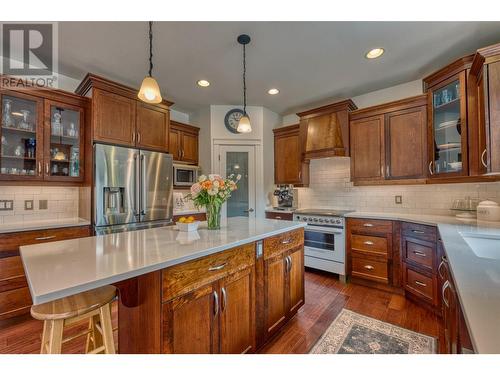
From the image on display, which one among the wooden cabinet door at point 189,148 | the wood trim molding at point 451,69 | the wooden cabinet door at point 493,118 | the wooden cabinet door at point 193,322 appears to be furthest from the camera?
the wooden cabinet door at point 189,148

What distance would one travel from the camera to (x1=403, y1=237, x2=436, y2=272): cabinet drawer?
230 centimetres

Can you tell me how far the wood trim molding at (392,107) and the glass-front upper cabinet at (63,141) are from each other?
362cm

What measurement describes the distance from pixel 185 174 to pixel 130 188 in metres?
1.11

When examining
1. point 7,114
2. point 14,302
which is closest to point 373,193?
point 14,302

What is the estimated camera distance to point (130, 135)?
285 cm

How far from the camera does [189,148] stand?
155 inches

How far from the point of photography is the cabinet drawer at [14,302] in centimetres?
201

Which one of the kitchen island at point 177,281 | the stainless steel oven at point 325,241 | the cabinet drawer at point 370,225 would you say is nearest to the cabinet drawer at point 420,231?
the cabinet drawer at point 370,225

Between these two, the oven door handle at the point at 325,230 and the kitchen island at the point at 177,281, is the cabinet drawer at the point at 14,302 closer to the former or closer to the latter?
the kitchen island at the point at 177,281

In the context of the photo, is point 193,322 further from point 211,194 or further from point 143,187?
point 143,187

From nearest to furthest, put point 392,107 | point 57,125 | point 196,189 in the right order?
point 196,189, point 57,125, point 392,107

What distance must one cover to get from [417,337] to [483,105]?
207 centimetres
